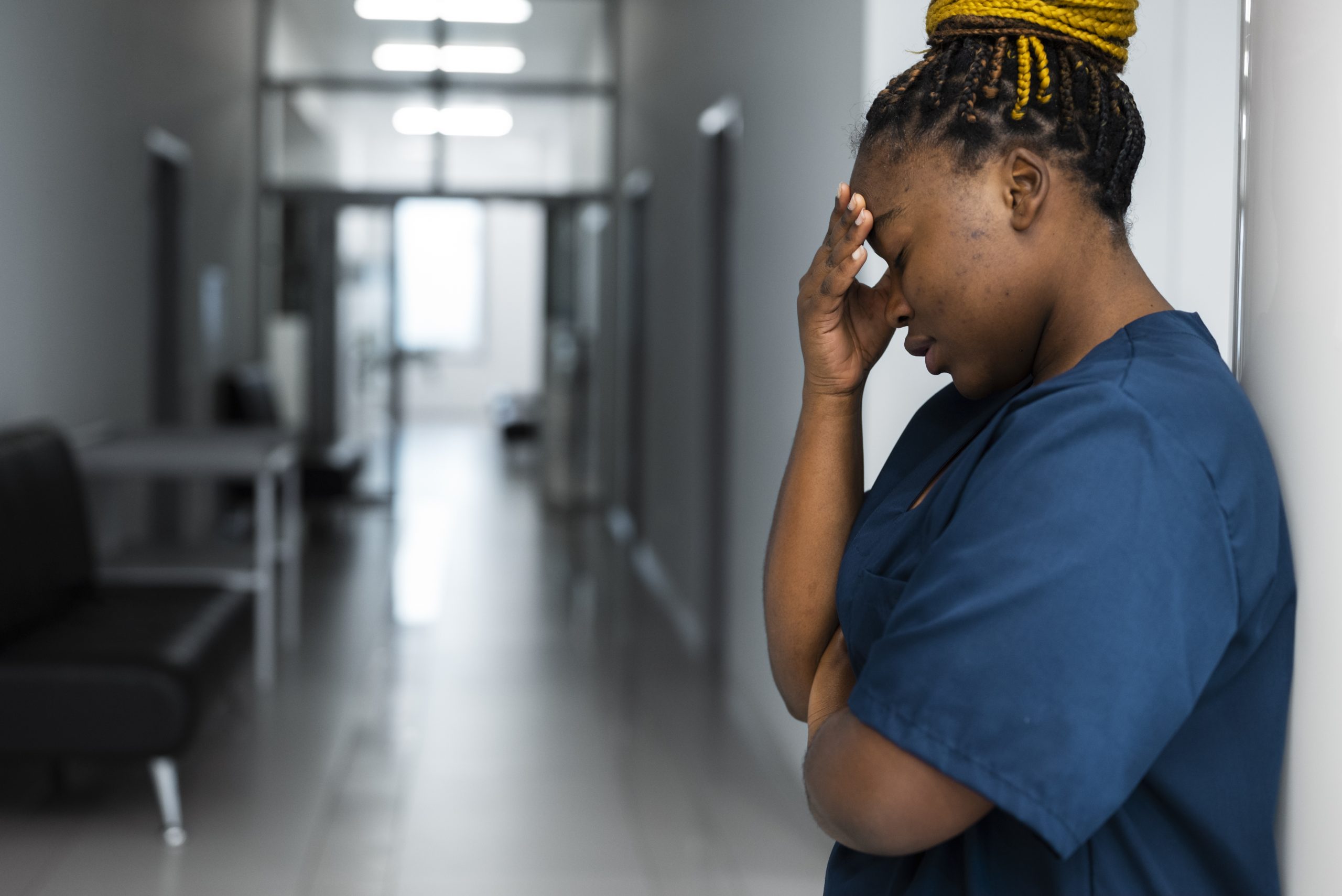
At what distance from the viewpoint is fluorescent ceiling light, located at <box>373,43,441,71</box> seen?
8562 millimetres

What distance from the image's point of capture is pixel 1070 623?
25.4 inches

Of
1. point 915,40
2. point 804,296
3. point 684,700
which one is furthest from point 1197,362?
point 684,700

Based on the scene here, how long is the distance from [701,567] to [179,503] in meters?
2.84

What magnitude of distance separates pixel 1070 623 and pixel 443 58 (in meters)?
8.63

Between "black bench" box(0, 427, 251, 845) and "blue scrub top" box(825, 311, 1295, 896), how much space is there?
2481 millimetres

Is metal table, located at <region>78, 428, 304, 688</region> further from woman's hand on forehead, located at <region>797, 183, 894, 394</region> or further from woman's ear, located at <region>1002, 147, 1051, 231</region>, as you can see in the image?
woman's ear, located at <region>1002, 147, 1051, 231</region>

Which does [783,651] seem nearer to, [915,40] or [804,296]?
[804,296]

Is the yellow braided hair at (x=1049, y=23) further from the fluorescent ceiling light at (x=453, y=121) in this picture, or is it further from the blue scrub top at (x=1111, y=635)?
the fluorescent ceiling light at (x=453, y=121)

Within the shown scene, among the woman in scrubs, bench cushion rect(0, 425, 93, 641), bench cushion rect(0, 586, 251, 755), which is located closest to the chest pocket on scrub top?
the woman in scrubs

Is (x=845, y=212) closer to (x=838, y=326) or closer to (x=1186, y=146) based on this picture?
(x=838, y=326)

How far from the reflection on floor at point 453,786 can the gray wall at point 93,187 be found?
1.34m

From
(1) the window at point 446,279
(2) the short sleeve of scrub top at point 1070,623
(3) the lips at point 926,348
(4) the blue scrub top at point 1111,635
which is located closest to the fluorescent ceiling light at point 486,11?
(1) the window at point 446,279

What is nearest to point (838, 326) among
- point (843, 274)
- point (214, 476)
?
point (843, 274)

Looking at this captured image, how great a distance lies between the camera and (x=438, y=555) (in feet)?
22.3
